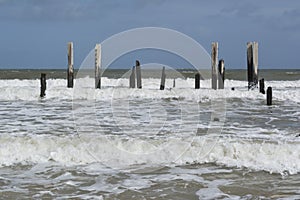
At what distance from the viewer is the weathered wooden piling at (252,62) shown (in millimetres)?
21250

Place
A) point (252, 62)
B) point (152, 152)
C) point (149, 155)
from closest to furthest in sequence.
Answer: point (149, 155)
point (152, 152)
point (252, 62)

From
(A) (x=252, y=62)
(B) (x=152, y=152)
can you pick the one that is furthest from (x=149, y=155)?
(A) (x=252, y=62)

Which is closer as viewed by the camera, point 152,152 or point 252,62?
point 152,152

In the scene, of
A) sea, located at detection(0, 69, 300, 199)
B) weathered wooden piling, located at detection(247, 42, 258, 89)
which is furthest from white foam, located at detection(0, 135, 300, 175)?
weathered wooden piling, located at detection(247, 42, 258, 89)

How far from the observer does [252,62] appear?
2156 cm

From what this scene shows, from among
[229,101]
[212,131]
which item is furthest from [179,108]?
[212,131]

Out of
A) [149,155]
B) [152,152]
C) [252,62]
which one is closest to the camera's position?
[149,155]

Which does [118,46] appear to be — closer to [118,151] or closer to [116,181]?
[118,151]

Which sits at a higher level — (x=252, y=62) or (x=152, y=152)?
(x=252, y=62)

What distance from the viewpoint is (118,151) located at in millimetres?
8414

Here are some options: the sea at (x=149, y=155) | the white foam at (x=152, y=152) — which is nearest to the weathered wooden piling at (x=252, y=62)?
the sea at (x=149, y=155)

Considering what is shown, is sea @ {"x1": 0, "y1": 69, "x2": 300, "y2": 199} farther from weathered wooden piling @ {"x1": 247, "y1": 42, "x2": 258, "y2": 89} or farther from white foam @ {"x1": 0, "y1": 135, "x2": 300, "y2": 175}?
weathered wooden piling @ {"x1": 247, "y1": 42, "x2": 258, "y2": 89}

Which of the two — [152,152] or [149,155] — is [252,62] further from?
[149,155]

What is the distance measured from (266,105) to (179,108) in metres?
3.63
